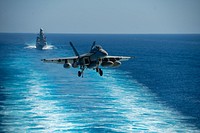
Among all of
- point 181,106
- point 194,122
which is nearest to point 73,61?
point 194,122

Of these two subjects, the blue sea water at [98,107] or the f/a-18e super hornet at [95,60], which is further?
the blue sea water at [98,107]

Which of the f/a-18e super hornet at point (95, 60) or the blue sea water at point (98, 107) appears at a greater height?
the f/a-18e super hornet at point (95, 60)

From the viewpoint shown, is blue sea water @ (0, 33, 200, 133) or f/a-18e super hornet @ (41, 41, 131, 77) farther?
blue sea water @ (0, 33, 200, 133)

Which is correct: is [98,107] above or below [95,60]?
below

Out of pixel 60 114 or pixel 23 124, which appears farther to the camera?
pixel 60 114

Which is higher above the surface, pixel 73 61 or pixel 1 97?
pixel 73 61

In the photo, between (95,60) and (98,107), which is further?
(98,107)

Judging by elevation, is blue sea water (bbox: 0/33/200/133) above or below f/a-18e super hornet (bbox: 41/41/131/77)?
below

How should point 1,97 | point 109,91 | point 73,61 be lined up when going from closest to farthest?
point 73,61 < point 1,97 < point 109,91

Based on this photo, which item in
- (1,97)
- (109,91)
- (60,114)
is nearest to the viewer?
(60,114)

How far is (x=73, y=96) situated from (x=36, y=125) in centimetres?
3969

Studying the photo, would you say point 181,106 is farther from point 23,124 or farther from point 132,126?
point 23,124

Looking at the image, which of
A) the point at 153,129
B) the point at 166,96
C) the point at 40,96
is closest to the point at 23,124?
the point at 40,96

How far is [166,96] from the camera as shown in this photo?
17712cm
